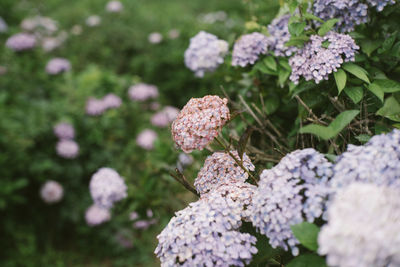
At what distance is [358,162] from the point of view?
0.76 meters

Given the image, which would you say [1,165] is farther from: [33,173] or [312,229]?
[312,229]

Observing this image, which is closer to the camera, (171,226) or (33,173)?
(171,226)

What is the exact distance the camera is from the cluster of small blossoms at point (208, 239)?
805 millimetres

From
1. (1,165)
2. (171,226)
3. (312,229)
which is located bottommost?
(1,165)

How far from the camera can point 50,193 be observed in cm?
271

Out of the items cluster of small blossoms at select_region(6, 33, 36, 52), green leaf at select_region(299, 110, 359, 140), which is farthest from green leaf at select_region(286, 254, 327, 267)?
cluster of small blossoms at select_region(6, 33, 36, 52)

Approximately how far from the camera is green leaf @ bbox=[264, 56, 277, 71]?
52.5 inches

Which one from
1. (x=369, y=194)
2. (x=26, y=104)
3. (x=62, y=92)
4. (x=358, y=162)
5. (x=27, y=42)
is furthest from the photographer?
(x=27, y=42)

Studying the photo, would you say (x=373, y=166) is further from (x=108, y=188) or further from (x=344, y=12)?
(x=108, y=188)

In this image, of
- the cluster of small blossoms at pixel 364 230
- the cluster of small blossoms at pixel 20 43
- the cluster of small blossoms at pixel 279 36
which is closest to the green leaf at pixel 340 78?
the cluster of small blossoms at pixel 279 36

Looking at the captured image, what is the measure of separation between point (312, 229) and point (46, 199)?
2.44 metres

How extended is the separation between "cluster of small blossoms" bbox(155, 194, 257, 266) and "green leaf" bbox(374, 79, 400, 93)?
0.64 m

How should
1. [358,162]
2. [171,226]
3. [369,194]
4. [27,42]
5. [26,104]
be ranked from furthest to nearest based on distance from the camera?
[27,42], [26,104], [171,226], [358,162], [369,194]

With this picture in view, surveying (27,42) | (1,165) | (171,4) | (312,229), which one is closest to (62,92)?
(27,42)
